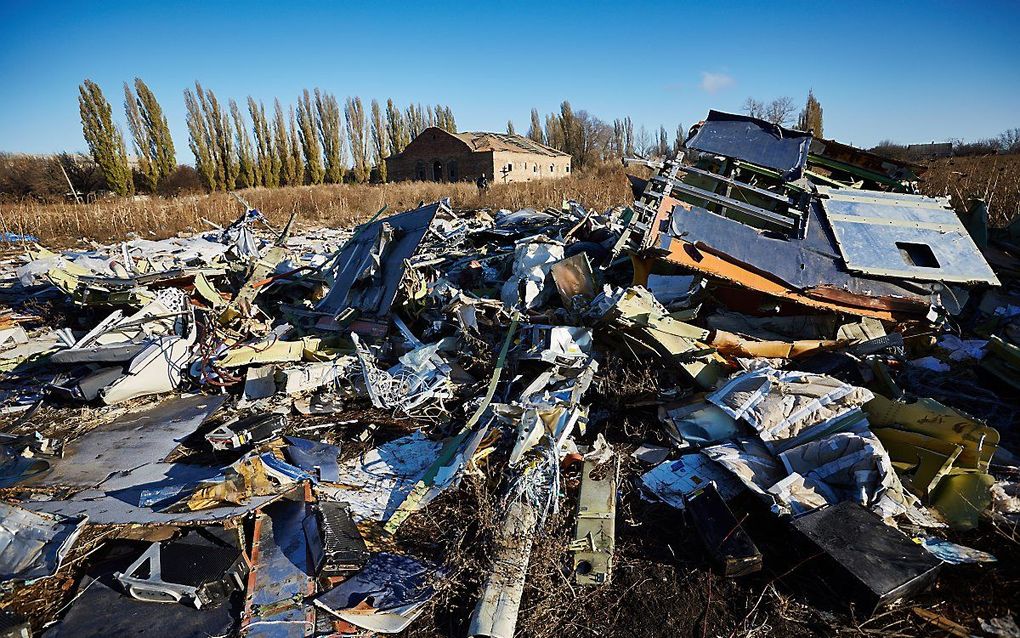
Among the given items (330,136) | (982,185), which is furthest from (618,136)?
(982,185)

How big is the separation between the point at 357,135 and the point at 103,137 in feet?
51.6

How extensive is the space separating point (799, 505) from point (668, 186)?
3929mm

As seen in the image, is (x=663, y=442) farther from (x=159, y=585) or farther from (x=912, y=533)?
(x=159, y=585)

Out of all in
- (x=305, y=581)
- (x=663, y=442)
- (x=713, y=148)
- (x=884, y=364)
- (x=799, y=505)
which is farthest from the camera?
(x=713, y=148)

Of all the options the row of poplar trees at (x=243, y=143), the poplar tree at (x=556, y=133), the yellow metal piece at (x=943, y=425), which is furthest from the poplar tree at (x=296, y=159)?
the yellow metal piece at (x=943, y=425)

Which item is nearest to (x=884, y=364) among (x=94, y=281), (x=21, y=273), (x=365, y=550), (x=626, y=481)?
(x=626, y=481)

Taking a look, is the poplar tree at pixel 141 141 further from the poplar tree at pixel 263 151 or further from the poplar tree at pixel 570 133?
the poplar tree at pixel 570 133

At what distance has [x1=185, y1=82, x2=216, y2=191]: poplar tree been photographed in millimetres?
28469

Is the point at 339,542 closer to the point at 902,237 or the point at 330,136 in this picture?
the point at 902,237

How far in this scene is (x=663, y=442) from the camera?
373 cm

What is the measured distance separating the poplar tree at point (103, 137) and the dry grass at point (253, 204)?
925 cm

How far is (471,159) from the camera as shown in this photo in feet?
94.3

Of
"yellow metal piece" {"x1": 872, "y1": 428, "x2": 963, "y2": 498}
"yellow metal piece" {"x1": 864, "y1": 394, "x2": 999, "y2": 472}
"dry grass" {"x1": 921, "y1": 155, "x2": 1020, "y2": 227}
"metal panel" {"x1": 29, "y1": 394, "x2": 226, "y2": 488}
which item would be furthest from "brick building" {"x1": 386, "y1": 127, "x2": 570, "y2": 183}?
"yellow metal piece" {"x1": 872, "y1": 428, "x2": 963, "y2": 498}

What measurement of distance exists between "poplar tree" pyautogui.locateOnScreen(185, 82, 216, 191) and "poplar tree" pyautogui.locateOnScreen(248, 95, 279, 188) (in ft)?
8.70
